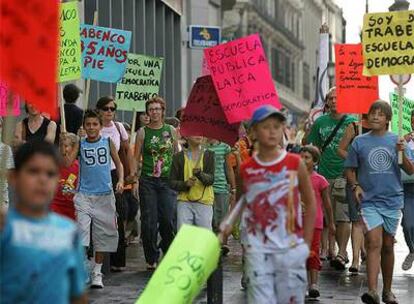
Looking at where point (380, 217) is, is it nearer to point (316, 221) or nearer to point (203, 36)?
point (316, 221)

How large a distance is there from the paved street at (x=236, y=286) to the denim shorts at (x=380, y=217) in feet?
2.50

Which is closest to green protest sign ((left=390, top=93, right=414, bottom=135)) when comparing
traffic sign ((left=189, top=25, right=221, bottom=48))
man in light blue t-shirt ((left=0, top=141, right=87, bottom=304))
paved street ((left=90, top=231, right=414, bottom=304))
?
paved street ((left=90, top=231, right=414, bottom=304))

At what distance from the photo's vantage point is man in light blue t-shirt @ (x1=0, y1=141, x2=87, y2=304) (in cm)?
495

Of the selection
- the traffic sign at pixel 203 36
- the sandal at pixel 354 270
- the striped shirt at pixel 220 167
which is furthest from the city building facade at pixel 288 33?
the sandal at pixel 354 270

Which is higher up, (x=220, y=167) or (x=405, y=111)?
(x=405, y=111)

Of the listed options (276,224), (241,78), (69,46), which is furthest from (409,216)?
(276,224)

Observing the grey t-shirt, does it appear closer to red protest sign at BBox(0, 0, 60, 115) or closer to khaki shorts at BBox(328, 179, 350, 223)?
khaki shorts at BBox(328, 179, 350, 223)

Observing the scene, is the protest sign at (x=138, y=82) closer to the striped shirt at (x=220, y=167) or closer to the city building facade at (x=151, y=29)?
the striped shirt at (x=220, y=167)

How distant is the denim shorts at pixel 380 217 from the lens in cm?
995

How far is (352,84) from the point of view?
13484 mm

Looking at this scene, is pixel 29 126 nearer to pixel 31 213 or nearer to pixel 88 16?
pixel 31 213

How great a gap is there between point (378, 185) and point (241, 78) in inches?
58.0

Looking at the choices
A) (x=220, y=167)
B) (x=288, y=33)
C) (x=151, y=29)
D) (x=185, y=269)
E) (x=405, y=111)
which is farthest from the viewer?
(x=288, y=33)

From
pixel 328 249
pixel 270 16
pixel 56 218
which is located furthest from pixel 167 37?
pixel 270 16
